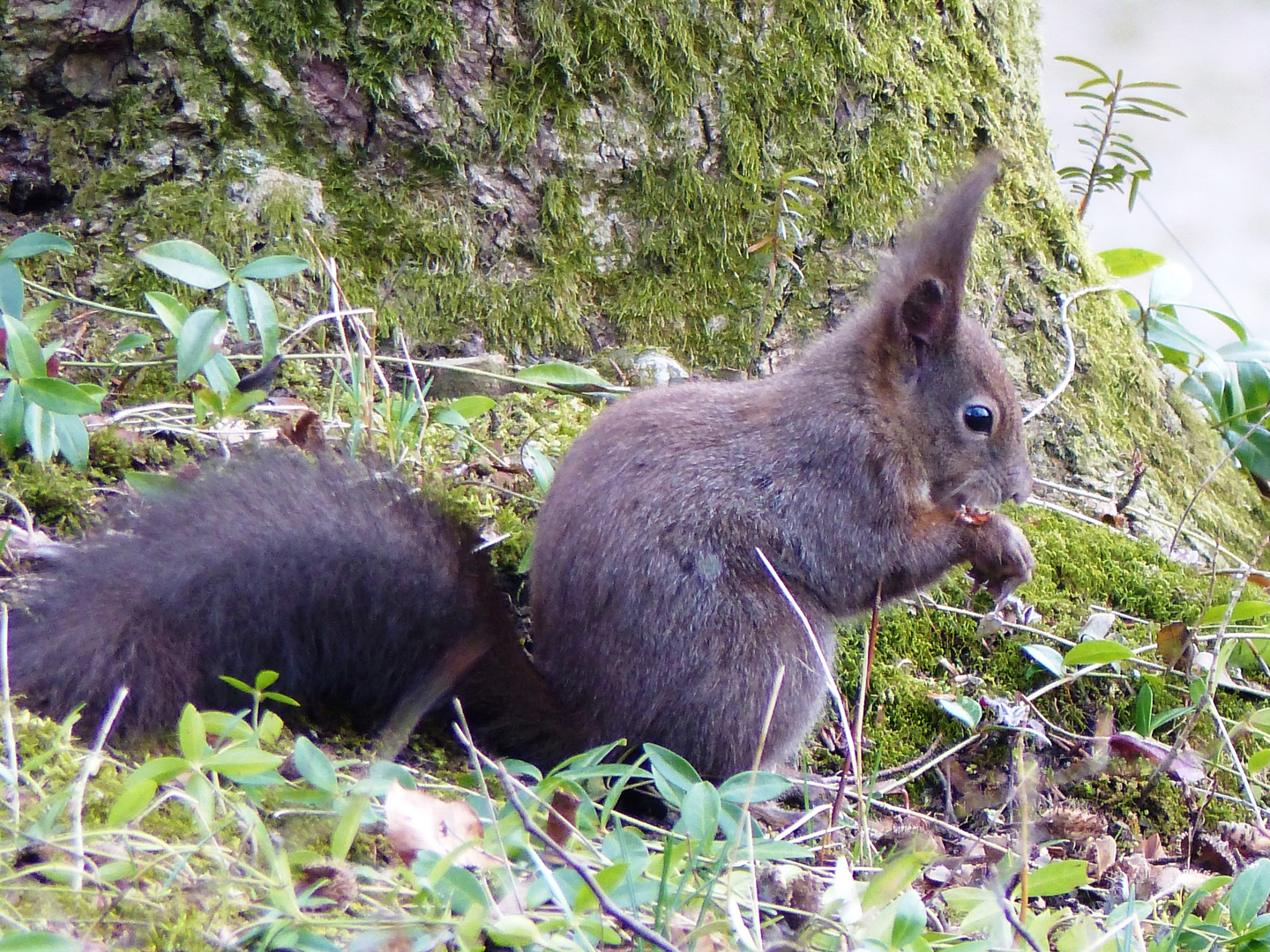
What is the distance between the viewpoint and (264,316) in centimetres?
206

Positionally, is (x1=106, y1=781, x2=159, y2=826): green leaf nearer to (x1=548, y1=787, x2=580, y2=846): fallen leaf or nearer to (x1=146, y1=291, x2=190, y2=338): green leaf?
(x1=548, y1=787, x2=580, y2=846): fallen leaf

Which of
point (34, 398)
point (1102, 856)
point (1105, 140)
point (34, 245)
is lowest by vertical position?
point (1102, 856)

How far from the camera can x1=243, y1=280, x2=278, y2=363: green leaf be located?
6.74ft

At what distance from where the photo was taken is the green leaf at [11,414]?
1818 mm

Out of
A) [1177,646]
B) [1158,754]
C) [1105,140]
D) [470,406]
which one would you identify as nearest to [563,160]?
[470,406]

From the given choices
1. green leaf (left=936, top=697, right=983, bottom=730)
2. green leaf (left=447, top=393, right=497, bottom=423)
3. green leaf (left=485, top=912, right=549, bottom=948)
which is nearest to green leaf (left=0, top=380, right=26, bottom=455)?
green leaf (left=447, top=393, right=497, bottom=423)

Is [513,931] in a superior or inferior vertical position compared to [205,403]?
inferior

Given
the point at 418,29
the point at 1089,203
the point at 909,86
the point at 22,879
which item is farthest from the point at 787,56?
the point at 22,879

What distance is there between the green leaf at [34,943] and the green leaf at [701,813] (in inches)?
26.5

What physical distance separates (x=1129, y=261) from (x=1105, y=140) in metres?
0.47

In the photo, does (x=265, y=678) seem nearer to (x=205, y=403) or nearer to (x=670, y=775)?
(x=670, y=775)

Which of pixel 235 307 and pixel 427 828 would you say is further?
pixel 235 307

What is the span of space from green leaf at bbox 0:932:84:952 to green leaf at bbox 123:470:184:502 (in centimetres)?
94

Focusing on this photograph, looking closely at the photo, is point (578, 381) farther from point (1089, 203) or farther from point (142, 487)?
point (1089, 203)
